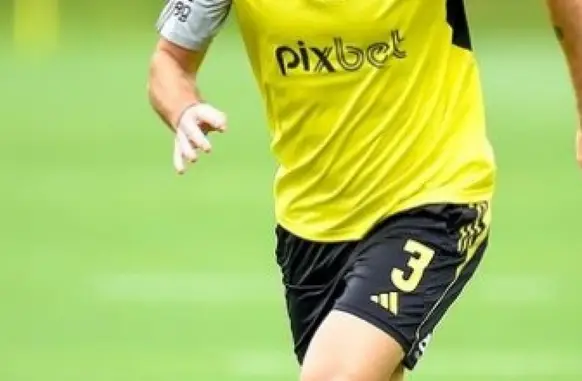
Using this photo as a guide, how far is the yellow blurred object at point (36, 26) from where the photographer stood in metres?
11.9

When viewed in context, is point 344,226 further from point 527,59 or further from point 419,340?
point 527,59

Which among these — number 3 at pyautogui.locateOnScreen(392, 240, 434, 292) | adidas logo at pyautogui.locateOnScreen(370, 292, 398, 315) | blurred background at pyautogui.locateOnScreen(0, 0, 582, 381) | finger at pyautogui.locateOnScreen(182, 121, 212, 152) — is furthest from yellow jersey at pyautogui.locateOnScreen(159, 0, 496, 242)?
blurred background at pyautogui.locateOnScreen(0, 0, 582, 381)

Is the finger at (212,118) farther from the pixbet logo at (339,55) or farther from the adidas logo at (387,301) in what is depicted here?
the adidas logo at (387,301)

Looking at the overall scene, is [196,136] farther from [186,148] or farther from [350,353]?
[350,353]

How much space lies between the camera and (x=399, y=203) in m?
4.33

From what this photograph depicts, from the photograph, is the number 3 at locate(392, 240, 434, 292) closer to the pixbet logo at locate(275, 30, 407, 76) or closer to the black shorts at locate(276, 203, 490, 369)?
the black shorts at locate(276, 203, 490, 369)

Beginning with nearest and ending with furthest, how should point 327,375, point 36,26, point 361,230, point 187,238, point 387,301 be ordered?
1. point 327,375
2. point 387,301
3. point 361,230
4. point 187,238
5. point 36,26

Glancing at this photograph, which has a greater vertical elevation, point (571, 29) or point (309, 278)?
point (571, 29)

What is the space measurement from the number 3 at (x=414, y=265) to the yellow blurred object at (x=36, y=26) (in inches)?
303

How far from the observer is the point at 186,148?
409 cm

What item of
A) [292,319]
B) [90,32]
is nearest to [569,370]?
[292,319]

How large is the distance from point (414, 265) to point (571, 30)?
655 mm

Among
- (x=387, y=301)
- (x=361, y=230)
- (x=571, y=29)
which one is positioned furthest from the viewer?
(x=361, y=230)

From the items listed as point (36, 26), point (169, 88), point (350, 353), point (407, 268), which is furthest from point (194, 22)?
point (36, 26)
